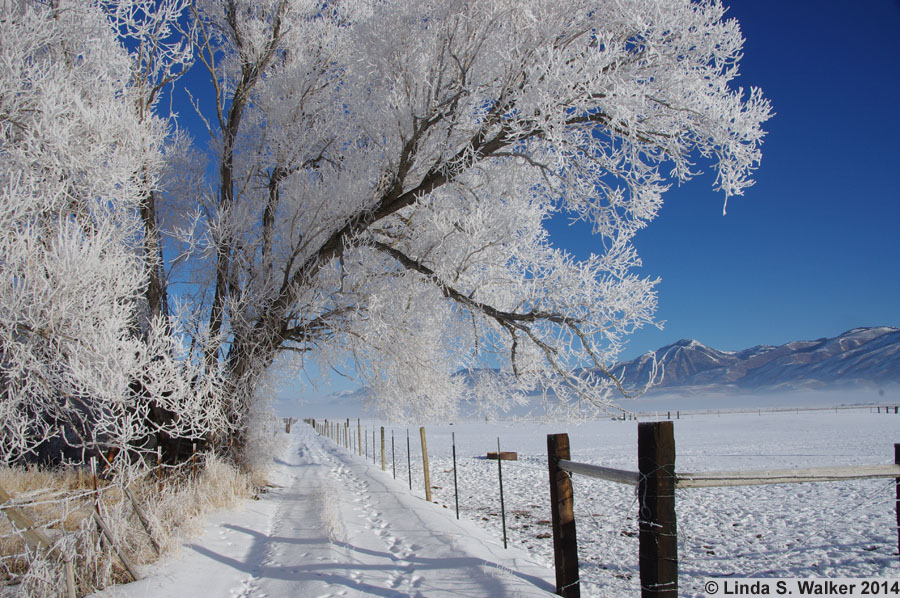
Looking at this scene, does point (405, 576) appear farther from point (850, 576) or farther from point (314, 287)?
point (314, 287)

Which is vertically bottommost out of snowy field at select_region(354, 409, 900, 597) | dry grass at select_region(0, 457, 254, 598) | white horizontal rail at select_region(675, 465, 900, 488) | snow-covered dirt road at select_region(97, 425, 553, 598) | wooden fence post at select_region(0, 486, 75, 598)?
snowy field at select_region(354, 409, 900, 597)

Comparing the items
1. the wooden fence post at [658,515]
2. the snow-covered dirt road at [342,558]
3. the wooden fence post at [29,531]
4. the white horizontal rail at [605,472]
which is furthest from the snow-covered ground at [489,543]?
the wooden fence post at [658,515]

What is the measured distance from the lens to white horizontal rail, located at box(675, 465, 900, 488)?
3.83m

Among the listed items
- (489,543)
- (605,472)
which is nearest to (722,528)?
(489,543)

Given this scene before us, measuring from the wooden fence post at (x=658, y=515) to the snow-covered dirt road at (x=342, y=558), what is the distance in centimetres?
123

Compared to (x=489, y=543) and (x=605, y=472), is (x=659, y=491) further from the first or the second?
(x=489, y=543)

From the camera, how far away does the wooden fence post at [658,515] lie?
3.68 meters

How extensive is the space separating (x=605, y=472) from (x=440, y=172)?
5631 mm

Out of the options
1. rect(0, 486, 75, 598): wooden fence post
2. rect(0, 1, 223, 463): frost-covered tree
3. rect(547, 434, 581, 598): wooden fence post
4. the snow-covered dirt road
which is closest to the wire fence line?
rect(547, 434, 581, 598): wooden fence post

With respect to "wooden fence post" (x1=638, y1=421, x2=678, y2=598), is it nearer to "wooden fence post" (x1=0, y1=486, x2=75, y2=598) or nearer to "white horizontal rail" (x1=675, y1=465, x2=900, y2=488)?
Result: "white horizontal rail" (x1=675, y1=465, x2=900, y2=488)

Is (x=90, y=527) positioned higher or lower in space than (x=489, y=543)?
higher

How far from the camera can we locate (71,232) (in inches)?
296

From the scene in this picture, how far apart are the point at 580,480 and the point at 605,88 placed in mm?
9023

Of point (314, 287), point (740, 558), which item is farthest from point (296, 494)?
point (740, 558)
